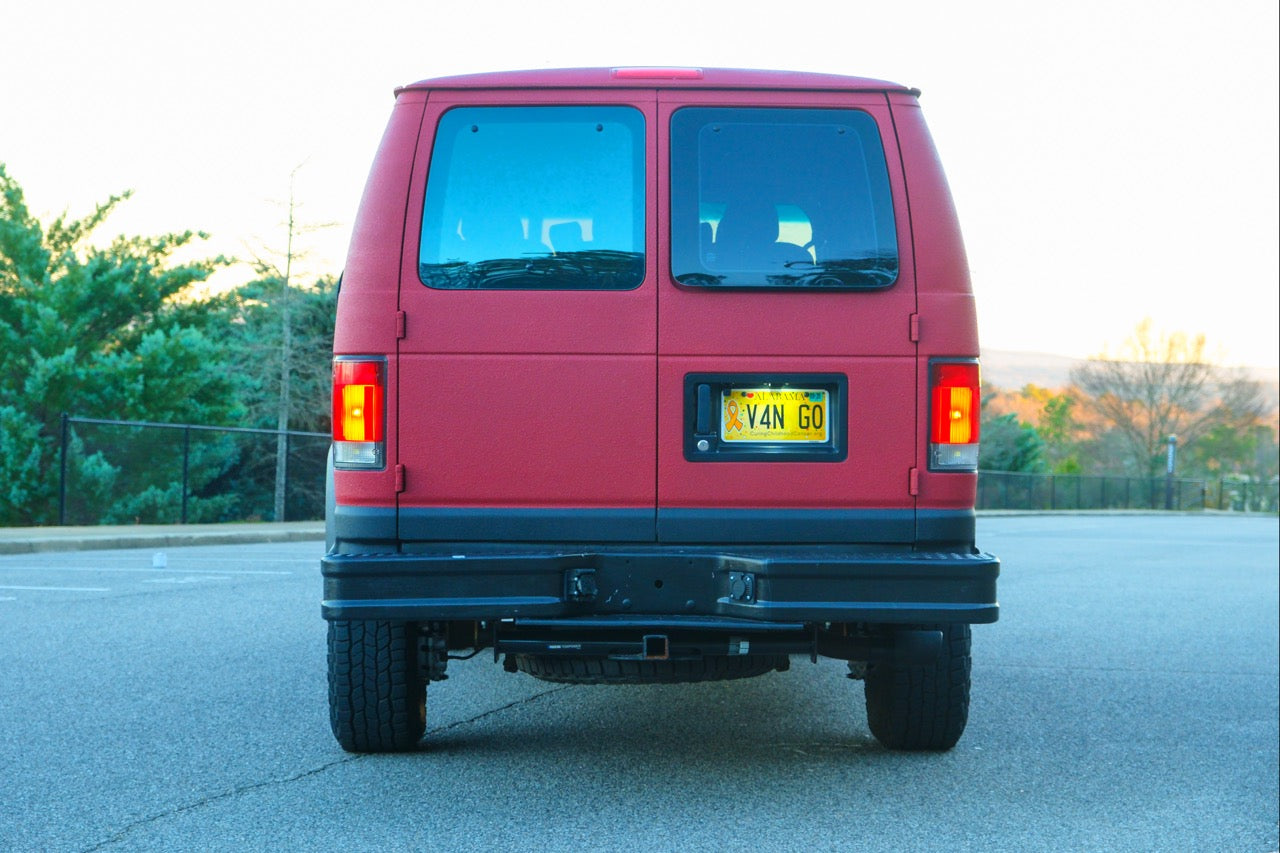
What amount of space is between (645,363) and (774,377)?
17.1 inches

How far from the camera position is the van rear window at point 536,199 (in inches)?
186

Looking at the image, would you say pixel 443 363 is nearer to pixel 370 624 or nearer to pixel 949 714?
pixel 370 624

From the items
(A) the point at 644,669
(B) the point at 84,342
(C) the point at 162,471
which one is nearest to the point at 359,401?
(A) the point at 644,669

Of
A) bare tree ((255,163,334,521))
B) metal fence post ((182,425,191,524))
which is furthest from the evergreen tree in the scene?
metal fence post ((182,425,191,524))

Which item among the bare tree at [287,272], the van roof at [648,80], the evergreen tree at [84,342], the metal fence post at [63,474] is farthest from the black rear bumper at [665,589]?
the bare tree at [287,272]

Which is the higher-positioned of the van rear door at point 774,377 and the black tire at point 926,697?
the van rear door at point 774,377

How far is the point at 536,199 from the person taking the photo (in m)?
4.77

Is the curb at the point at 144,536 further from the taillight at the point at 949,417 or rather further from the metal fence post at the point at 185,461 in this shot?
the taillight at the point at 949,417

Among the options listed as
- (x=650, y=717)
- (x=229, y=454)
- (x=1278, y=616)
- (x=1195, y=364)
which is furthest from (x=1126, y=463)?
(x=650, y=717)

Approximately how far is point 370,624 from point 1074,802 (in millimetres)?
2531

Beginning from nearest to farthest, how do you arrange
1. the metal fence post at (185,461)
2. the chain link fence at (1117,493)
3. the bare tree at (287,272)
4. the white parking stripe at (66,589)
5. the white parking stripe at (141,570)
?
the white parking stripe at (66,589)
the white parking stripe at (141,570)
the metal fence post at (185,461)
the bare tree at (287,272)
the chain link fence at (1117,493)

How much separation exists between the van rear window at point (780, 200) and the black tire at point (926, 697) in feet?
4.74

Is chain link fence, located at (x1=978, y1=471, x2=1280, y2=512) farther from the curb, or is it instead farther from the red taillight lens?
the red taillight lens

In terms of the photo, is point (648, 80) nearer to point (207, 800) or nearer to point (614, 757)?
point (614, 757)
